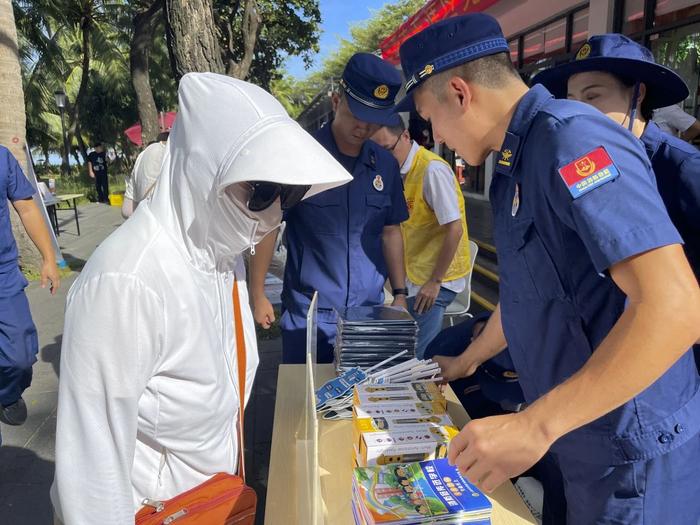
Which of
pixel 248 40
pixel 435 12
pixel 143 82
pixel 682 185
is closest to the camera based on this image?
pixel 682 185

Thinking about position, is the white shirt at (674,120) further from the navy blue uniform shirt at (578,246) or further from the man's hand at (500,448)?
the man's hand at (500,448)

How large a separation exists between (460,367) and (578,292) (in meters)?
0.77

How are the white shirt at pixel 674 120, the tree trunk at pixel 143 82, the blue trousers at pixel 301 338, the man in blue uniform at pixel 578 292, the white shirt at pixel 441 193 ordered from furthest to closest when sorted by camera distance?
1. the tree trunk at pixel 143 82
2. the white shirt at pixel 674 120
3. the white shirt at pixel 441 193
4. the blue trousers at pixel 301 338
5. the man in blue uniform at pixel 578 292

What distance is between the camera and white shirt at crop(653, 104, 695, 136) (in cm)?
401

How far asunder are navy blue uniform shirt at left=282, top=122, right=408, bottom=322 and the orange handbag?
111cm

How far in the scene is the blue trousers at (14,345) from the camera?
9.00 feet

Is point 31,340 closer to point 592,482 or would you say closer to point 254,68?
point 592,482

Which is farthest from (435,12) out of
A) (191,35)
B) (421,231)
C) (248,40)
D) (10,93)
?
(421,231)

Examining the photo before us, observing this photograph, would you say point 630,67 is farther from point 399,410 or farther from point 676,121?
point 676,121

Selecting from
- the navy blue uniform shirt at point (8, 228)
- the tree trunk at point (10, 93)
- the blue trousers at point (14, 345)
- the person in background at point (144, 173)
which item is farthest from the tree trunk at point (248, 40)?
the blue trousers at point (14, 345)

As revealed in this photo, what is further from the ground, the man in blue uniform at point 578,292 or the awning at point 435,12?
the awning at point 435,12

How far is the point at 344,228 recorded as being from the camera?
7.47 feet

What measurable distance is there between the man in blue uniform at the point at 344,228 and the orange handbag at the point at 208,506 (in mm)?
1056

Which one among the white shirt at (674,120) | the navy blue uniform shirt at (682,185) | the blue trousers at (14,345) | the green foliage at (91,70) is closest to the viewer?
the navy blue uniform shirt at (682,185)
